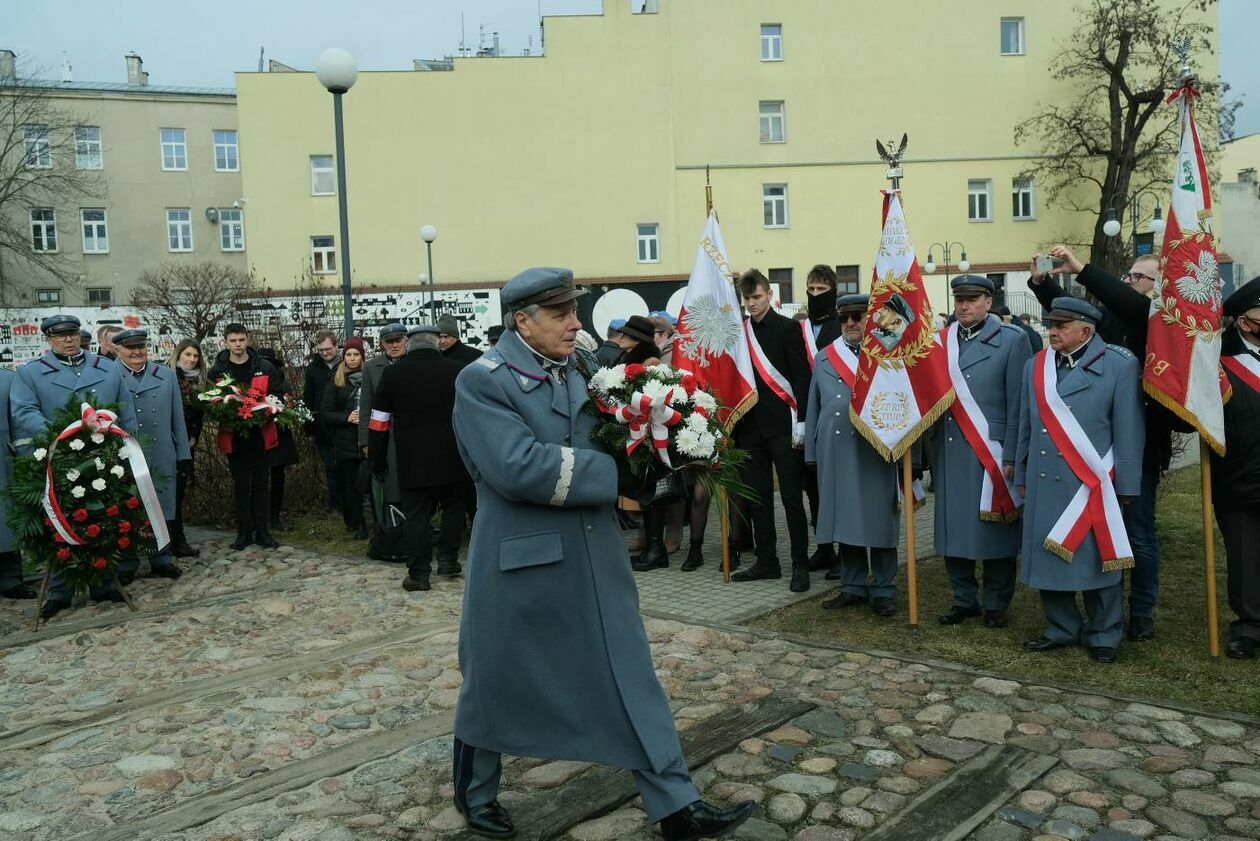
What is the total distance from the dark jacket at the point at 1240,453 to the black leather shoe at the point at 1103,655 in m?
1.09

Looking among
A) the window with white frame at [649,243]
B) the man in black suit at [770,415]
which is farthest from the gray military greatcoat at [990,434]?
the window with white frame at [649,243]

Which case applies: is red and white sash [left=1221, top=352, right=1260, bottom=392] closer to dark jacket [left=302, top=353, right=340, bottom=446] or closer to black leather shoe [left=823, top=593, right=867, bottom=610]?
black leather shoe [left=823, top=593, right=867, bottom=610]

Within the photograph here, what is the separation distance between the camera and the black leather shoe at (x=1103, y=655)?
6164 millimetres

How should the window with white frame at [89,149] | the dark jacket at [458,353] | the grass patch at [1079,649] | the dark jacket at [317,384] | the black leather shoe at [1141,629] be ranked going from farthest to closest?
the window with white frame at [89,149], the dark jacket at [317,384], the dark jacket at [458,353], the black leather shoe at [1141,629], the grass patch at [1079,649]

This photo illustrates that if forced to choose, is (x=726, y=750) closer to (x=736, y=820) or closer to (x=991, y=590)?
(x=736, y=820)

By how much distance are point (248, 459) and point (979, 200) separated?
128 feet

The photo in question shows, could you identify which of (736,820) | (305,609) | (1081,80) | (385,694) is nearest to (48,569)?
(305,609)

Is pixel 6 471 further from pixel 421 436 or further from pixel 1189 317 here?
pixel 1189 317

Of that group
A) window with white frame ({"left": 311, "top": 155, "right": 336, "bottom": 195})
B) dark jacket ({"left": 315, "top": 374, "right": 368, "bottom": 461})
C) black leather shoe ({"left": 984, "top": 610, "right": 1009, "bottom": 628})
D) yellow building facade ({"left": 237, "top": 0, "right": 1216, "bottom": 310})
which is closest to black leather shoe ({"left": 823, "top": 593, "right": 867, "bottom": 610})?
black leather shoe ({"left": 984, "top": 610, "right": 1009, "bottom": 628})

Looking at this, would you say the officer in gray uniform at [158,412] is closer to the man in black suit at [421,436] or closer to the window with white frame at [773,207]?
the man in black suit at [421,436]

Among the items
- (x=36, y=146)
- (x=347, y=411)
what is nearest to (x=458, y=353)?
(x=347, y=411)

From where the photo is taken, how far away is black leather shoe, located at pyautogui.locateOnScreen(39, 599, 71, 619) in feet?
27.8

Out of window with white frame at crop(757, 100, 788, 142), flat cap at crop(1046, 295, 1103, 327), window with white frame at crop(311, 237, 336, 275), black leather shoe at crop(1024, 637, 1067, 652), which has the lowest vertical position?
black leather shoe at crop(1024, 637, 1067, 652)

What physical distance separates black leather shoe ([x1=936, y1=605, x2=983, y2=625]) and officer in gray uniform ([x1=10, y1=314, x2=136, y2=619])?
6484 millimetres
